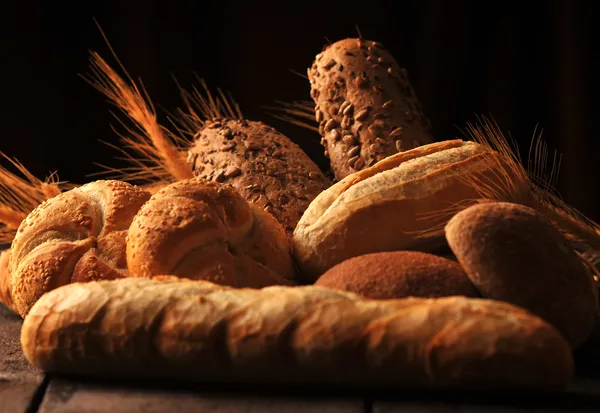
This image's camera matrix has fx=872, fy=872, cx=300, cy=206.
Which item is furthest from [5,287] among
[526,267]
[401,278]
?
[526,267]

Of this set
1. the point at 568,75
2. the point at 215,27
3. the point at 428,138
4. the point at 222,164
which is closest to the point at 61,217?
the point at 222,164

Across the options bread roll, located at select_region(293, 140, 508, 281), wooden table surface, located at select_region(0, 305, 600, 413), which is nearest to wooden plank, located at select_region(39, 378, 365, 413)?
wooden table surface, located at select_region(0, 305, 600, 413)

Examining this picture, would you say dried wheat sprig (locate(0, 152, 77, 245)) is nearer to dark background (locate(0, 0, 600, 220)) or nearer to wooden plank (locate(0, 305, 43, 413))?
→ wooden plank (locate(0, 305, 43, 413))

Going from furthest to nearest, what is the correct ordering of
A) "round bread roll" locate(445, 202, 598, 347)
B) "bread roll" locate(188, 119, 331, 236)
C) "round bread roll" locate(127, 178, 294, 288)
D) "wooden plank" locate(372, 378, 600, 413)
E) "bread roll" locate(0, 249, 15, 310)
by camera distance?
"bread roll" locate(188, 119, 331, 236) → "bread roll" locate(0, 249, 15, 310) → "round bread roll" locate(127, 178, 294, 288) → "round bread roll" locate(445, 202, 598, 347) → "wooden plank" locate(372, 378, 600, 413)

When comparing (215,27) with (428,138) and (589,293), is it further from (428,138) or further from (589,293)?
(589,293)

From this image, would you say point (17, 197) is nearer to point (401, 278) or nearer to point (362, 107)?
point (362, 107)

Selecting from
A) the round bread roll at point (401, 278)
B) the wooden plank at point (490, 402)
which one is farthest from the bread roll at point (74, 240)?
the wooden plank at point (490, 402)
